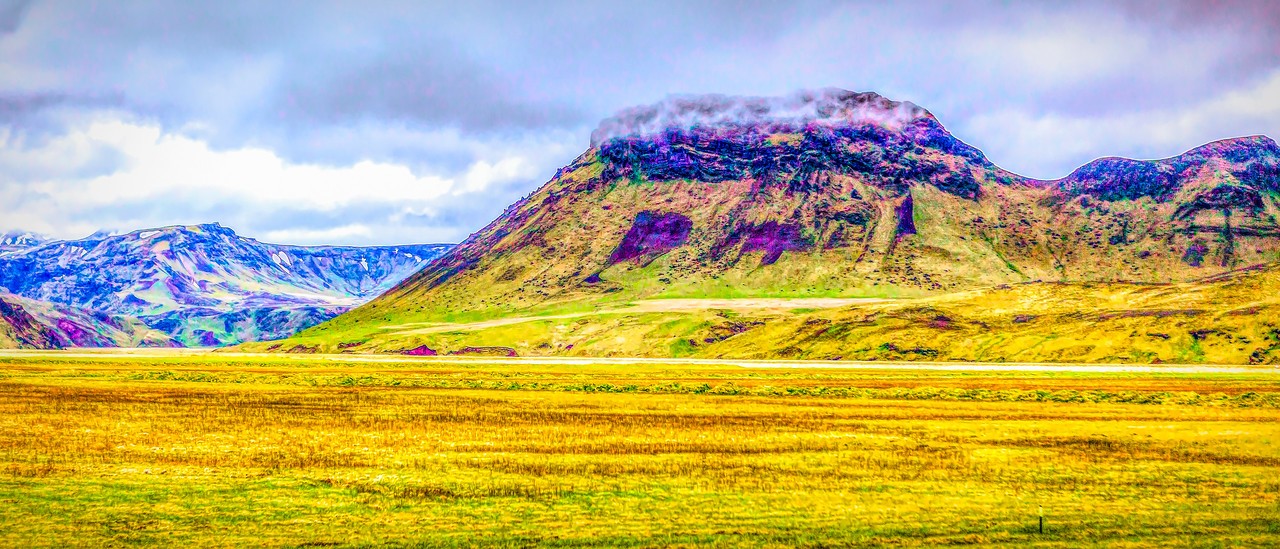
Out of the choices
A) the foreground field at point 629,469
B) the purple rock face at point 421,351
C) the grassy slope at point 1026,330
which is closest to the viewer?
the foreground field at point 629,469

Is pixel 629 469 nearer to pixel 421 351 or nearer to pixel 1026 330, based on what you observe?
pixel 1026 330

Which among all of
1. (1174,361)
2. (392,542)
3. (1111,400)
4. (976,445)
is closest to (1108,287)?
(1174,361)

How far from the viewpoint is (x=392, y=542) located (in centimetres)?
2298

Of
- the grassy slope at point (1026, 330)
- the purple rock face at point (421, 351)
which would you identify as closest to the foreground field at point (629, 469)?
the grassy slope at point (1026, 330)

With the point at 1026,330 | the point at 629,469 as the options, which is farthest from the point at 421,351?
the point at 629,469

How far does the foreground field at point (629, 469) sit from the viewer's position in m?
24.5

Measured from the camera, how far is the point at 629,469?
32.7 metres

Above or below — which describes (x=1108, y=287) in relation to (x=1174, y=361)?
above

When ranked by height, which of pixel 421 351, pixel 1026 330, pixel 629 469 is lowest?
pixel 421 351

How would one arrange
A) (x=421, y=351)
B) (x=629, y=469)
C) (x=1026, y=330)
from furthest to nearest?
(x=421, y=351)
(x=1026, y=330)
(x=629, y=469)

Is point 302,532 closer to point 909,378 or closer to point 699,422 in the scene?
point 699,422

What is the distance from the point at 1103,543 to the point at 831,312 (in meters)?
158

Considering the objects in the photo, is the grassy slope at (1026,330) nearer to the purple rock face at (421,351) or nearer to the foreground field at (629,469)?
the purple rock face at (421,351)

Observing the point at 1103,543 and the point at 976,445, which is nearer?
the point at 1103,543
